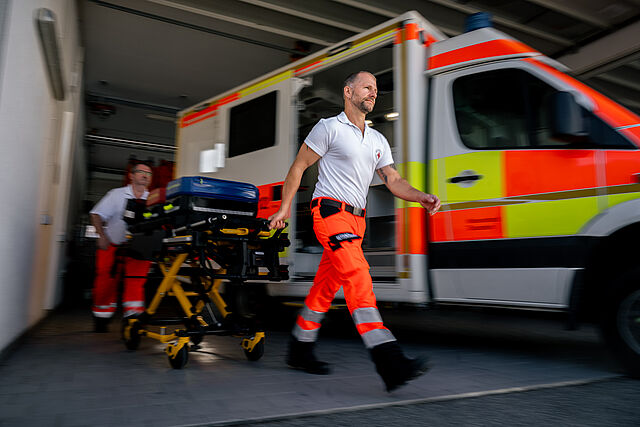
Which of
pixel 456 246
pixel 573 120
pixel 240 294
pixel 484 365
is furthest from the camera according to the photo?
pixel 240 294

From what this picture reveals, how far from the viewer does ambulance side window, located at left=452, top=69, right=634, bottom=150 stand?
2891 mm

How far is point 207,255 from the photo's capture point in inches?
118

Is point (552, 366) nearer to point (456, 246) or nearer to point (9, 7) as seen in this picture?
point (456, 246)

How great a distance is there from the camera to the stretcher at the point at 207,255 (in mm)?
2926

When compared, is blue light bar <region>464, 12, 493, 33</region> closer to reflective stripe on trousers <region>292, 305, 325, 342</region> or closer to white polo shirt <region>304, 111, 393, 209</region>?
white polo shirt <region>304, 111, 393, 209</region>

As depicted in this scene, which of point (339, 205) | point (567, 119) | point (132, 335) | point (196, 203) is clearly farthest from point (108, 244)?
point (567, 119)

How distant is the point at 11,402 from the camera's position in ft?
7.07

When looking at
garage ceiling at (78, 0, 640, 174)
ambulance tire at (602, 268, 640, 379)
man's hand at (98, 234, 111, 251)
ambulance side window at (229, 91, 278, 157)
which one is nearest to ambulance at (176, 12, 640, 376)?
ambulance tire at (602, 268, 640, 379)

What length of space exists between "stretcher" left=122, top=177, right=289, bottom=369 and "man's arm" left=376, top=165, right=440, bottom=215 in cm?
79

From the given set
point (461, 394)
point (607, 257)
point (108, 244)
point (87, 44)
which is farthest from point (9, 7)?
point (87, 44)

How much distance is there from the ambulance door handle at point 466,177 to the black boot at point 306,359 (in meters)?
1.51

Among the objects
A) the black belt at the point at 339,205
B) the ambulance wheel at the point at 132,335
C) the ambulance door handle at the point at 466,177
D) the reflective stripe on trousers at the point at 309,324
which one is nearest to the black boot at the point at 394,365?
the reflective stripe on trousers at the point at 309,324

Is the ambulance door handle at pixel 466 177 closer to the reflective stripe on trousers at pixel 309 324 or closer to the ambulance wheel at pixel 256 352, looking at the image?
the reflective stripe on trousers at pixel 309 324

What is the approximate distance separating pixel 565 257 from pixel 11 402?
116 inches
